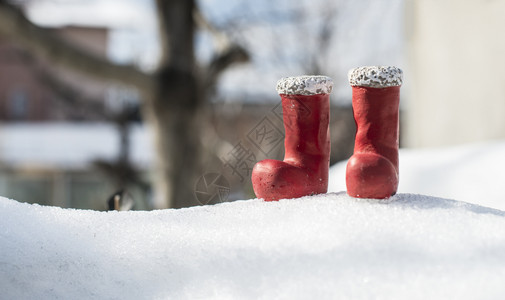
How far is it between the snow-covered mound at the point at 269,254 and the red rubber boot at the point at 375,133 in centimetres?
3

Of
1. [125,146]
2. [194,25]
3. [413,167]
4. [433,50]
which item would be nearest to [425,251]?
[413,167]

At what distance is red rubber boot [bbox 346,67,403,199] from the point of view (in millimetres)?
730

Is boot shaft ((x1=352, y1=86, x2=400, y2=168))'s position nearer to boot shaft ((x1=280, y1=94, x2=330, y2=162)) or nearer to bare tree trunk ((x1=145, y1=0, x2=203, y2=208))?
boot shaft ((x1=280, y1=94, x2=330, y2=162))

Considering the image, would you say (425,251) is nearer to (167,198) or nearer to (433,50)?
(433,50)

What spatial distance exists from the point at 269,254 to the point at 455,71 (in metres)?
2.64

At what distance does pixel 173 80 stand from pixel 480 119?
209 centimetres

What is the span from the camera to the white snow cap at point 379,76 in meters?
0.75

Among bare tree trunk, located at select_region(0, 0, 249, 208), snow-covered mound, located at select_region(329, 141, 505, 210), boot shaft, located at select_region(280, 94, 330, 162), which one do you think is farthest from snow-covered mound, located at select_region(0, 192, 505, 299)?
bare tree trunk, located at select_region(0, 0, 249, 208)

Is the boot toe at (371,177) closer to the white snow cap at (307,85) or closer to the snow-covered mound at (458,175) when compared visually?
the white snow cap at (307,85)

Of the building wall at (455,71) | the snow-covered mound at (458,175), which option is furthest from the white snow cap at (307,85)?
the building wall at (455,71)

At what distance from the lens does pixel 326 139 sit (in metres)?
0.85

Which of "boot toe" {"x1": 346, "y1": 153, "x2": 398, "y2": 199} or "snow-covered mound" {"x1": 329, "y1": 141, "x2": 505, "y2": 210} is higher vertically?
"boot toe" {"x1": 346, "y1": 153, "x2": 398, "y2": 199}

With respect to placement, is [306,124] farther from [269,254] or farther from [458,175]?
[458,175]

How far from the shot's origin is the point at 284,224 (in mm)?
695
